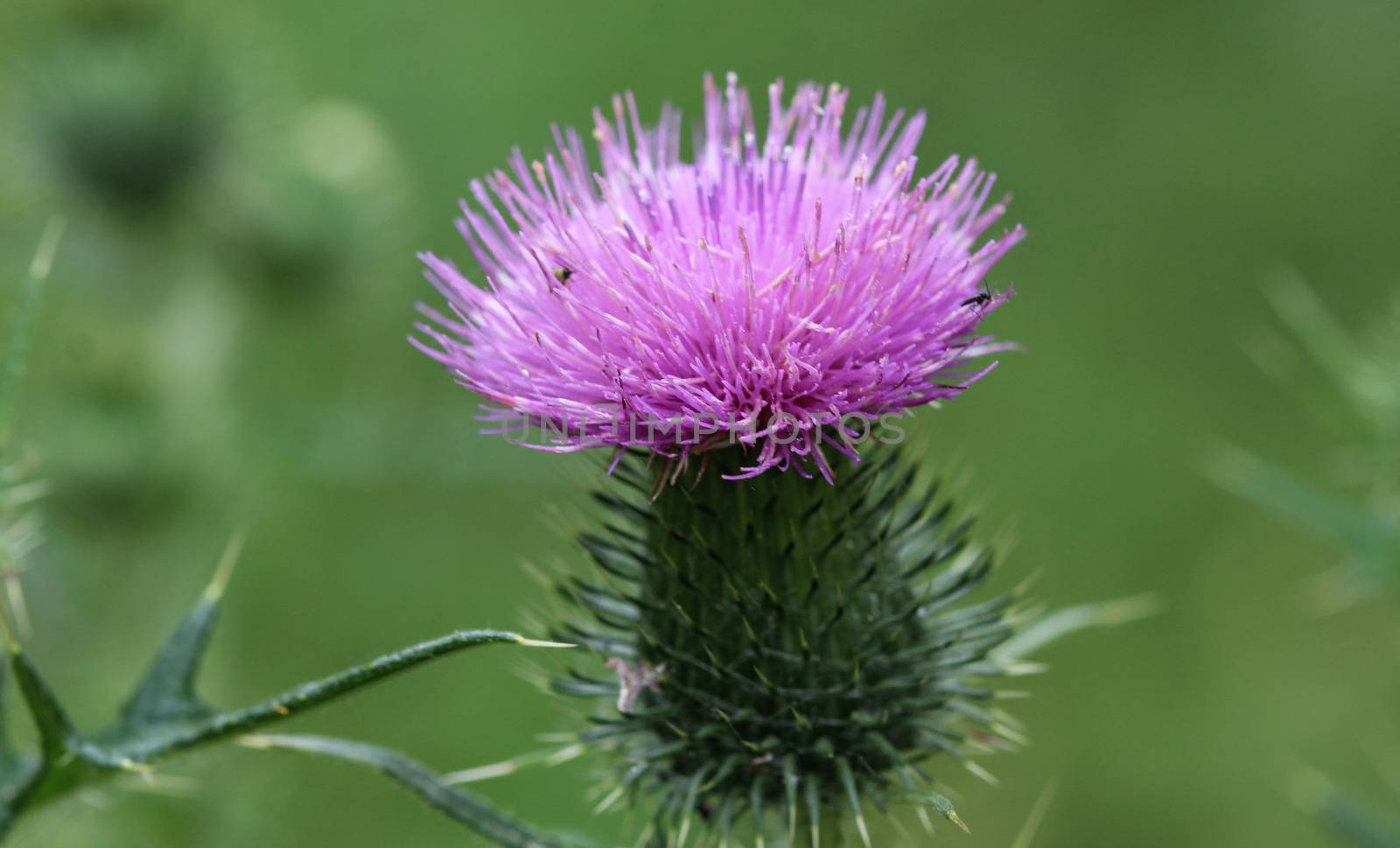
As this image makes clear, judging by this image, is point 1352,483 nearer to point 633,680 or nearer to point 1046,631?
point 1046,631

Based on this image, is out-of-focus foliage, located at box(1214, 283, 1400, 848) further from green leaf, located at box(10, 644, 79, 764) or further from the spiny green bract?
green leaf, located at box(10, 644, 79, 764)

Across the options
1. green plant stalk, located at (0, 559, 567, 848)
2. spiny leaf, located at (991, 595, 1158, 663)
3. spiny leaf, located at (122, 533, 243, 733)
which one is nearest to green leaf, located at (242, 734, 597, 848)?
green plant stalk, located at (0, 559, 567, 848)

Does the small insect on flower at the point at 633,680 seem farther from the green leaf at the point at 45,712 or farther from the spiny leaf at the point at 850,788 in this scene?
the green leaf at the point at 45,712

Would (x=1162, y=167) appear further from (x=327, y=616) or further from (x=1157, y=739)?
(x=327, y=616)

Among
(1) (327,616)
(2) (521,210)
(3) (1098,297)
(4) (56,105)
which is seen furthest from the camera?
(3) (1098,297)

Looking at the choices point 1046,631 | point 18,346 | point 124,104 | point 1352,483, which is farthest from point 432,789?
point 124,104

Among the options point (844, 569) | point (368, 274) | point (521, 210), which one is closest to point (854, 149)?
point (521, 210)
